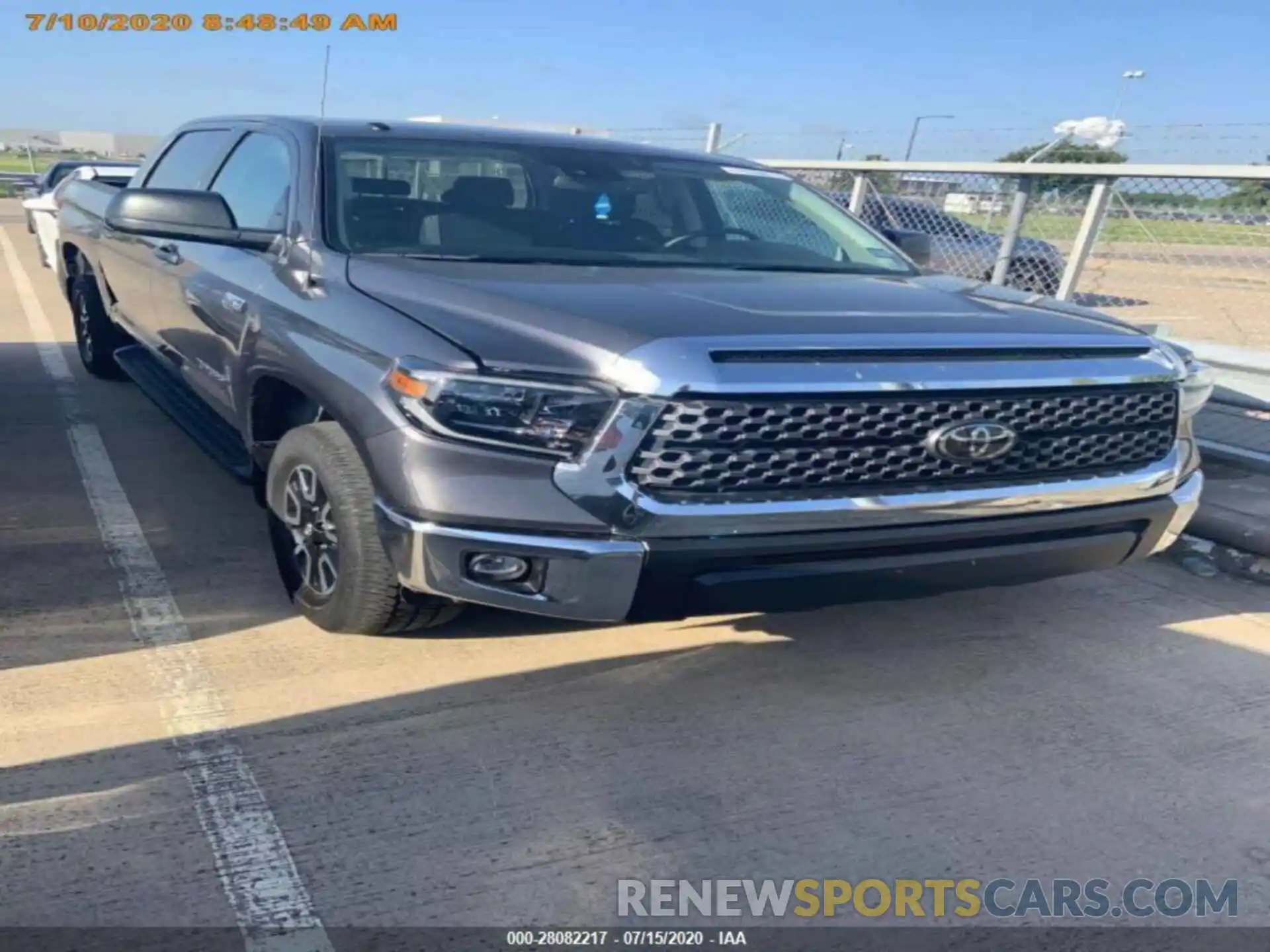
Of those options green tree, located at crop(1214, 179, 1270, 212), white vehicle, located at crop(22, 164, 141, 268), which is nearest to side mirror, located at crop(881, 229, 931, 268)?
green tree, located at crop(1214, 179, 1270, 212)

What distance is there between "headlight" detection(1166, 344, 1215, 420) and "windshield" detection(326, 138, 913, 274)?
1.10 metres

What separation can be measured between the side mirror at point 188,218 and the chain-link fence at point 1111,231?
3.87 metres

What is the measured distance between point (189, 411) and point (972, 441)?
3274mm

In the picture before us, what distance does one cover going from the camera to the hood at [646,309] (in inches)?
109

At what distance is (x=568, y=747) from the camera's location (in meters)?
3.00

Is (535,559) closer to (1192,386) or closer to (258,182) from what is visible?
(1192,386)

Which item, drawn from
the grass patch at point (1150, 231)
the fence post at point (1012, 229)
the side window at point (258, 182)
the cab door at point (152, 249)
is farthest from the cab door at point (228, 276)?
the grass patch at point (1150, 231)

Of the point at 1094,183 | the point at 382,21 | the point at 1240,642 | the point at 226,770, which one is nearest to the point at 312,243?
the point at 226,770

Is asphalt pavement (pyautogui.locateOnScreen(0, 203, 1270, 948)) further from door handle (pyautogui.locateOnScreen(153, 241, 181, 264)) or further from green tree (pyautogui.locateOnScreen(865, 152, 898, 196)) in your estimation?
green tree (pyautogui.locateOnScreen(865, 152, 898, 196))

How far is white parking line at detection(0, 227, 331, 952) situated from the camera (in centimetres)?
229

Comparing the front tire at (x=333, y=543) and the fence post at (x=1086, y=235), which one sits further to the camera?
the fence post at (x=1086, y=235)

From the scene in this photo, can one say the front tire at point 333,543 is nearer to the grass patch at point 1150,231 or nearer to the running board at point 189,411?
the running board at point 189,411

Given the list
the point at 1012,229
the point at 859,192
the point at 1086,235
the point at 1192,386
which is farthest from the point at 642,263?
the point at 859,192

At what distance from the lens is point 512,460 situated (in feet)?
8.91
